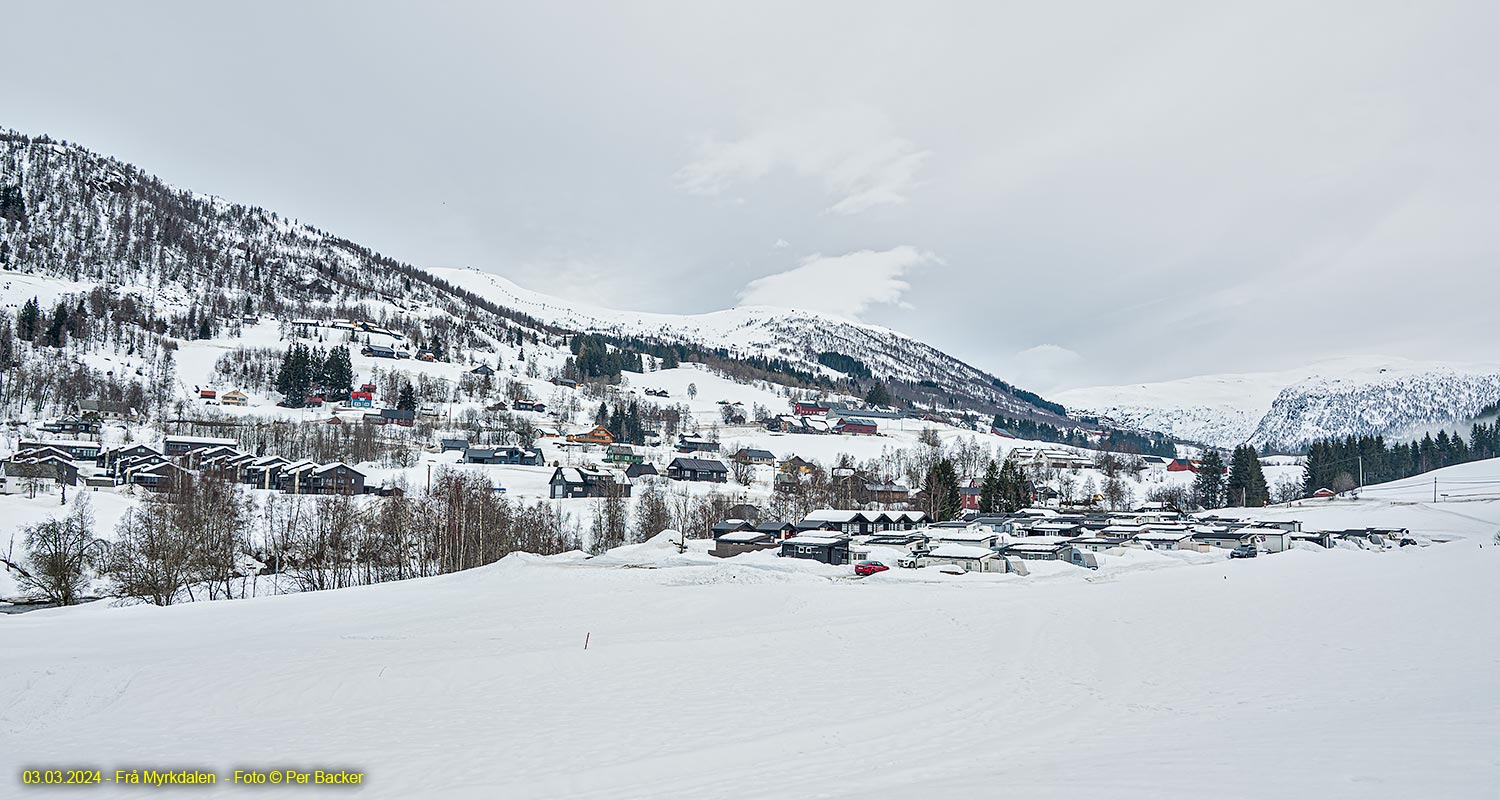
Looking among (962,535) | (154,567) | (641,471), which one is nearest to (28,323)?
(641,471)

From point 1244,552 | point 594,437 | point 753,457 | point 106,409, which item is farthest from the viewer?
point 594,437

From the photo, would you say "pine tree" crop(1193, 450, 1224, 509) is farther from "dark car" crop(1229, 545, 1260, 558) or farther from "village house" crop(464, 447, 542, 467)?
"village house" crop(464, 447, 542, 467)

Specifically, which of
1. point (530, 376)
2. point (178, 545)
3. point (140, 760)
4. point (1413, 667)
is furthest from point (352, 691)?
point (530, 376)

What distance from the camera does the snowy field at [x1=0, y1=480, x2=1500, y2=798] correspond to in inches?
339

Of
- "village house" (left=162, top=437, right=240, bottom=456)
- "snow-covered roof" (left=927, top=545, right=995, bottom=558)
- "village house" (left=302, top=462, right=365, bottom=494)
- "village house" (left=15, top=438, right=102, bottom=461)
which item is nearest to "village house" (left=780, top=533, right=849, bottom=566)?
"snow-covered roof" (left=927, top=545, right=995, bottom=558)

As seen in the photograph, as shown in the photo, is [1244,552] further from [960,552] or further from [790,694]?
[790,694]

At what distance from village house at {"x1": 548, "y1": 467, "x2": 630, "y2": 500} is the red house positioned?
8023 cm

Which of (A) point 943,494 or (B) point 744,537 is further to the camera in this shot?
(A) point 943,494

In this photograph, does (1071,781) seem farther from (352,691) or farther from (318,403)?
(318,403)

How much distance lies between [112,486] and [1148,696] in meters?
81.7

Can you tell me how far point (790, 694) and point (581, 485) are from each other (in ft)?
225

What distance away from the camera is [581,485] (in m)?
79.3

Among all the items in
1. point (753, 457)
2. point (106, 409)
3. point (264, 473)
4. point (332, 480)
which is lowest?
point (332, 480)

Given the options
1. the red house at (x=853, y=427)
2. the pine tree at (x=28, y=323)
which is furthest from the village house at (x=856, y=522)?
the pine tree at (x=28, y=323)
